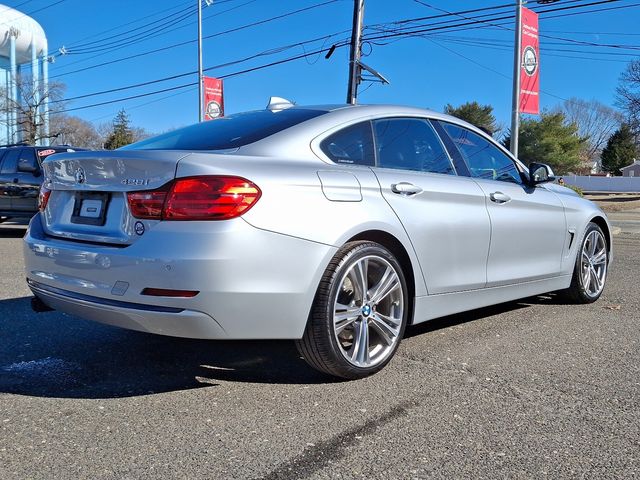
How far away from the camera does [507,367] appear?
3.70m

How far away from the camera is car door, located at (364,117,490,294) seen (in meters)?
3.73

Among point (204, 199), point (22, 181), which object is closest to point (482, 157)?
point (204, 199)

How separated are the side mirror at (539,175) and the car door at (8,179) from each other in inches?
393

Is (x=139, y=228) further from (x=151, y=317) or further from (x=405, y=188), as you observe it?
(x=405, y=188)

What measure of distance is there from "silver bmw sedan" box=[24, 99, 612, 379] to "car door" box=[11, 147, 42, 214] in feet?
27.0

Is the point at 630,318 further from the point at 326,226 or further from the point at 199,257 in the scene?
the point at 199,257

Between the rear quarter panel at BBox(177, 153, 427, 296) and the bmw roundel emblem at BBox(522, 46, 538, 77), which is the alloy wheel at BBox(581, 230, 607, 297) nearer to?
the rear quarter panel at BBox(177, 153, 427, 296)

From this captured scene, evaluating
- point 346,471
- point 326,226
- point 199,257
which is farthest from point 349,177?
point 346,471

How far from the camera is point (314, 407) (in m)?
3.05

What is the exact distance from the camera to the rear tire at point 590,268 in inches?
215

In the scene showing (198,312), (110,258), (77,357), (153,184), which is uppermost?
(153,184)

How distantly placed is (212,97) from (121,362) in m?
18.6

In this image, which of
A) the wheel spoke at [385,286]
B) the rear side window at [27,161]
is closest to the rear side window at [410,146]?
the wheel spoke at [385,286]

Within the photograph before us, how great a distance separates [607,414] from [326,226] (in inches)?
66.1
